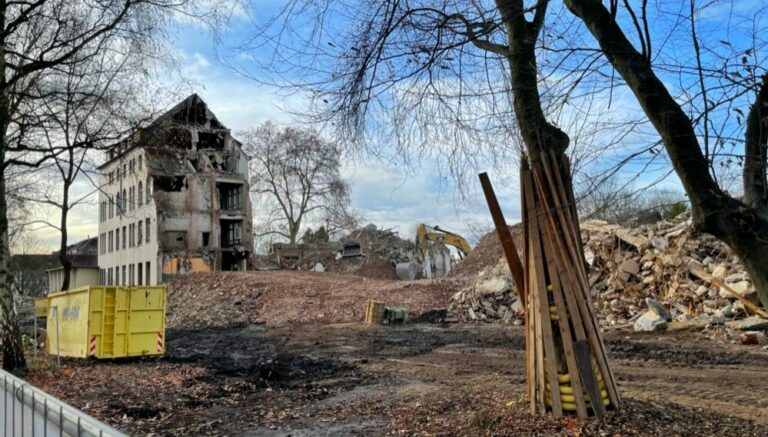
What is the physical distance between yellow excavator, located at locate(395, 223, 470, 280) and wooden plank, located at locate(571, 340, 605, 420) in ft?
114

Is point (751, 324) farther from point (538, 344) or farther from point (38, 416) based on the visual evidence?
point (38, 416)

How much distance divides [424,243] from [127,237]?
28315 millimetres

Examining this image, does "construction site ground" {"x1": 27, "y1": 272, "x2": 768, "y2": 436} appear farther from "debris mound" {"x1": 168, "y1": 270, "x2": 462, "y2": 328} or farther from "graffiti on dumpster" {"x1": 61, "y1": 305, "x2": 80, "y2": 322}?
"debris mound" {"x1": 168, "y1": 270, "x2": 462, "y2": 328}

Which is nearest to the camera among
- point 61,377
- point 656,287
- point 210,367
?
point 61,377

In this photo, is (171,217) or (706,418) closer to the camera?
(706,418)

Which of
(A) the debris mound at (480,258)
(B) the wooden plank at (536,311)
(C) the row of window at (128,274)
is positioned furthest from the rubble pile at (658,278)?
(C) the row of window at (128,274)

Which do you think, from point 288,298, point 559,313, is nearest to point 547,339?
point 559,313

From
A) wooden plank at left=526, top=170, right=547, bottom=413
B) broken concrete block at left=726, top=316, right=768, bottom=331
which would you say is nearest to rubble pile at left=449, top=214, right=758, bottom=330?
broken concrete block at left=726, top=316, right=768, bottom=331

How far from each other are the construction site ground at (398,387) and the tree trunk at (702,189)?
2490 mm

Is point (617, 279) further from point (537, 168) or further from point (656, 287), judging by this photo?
point (537, 168)

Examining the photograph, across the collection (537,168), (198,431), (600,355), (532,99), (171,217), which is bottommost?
(198,431)

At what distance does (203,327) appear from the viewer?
29.3 meters

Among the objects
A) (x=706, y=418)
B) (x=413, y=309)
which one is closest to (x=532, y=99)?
(x=706, y=418)

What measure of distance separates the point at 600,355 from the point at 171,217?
47.0 meters
